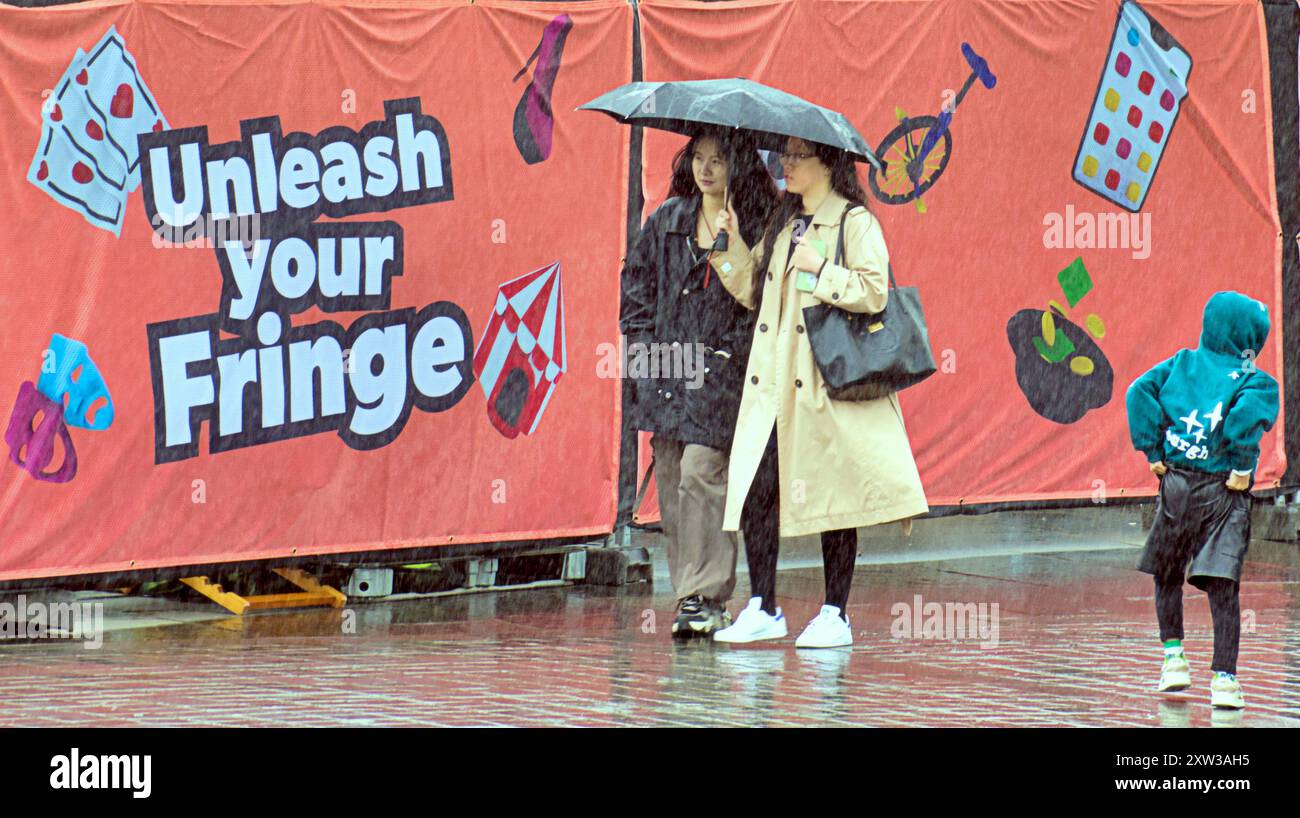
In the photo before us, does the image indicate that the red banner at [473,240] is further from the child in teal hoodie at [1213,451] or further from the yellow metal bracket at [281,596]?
the child in teal hoodie at [1213,451]

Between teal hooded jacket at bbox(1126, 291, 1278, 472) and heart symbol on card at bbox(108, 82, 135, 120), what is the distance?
14.6 ft

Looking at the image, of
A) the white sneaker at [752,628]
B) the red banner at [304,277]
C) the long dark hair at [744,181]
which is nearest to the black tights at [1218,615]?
the white sneaker at [752,628]

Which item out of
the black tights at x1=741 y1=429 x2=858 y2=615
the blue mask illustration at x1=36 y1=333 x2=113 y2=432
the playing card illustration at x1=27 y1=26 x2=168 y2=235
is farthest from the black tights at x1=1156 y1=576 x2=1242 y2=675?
the playing card illustration at x1=27 y1=26 x2=168 y2=235

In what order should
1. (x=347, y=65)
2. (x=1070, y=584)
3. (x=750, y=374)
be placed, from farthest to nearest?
(x=1070, y=584)
(x=347, y=65)
(x=750, y=374)

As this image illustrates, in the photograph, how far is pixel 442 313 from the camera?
934 cm

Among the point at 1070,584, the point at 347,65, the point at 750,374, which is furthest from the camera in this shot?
the point at 1070,584

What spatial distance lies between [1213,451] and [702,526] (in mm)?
2245

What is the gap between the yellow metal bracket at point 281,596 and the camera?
9.08 m

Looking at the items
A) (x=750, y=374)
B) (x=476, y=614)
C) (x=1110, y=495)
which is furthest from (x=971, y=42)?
(x=476, y=614)

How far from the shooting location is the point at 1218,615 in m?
6.49

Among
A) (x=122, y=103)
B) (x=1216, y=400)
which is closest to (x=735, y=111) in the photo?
(x=1216, y=400)

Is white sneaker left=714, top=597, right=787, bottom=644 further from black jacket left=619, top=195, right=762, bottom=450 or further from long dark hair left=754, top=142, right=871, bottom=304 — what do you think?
long dark hair left=754, top=142, right=871, bottom=304

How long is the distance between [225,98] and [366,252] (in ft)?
3.11

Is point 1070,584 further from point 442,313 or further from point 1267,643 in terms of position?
point 442,313
